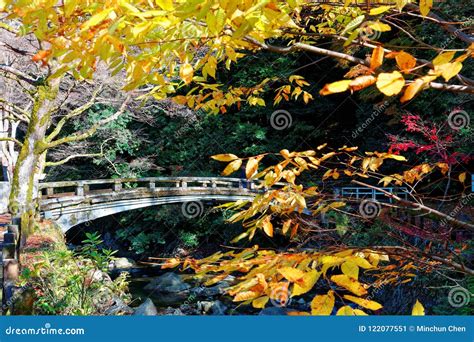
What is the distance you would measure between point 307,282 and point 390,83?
1.53 ft

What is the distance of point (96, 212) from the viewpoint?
1016 centimetres

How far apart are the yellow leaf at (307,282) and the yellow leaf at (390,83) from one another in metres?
0.44

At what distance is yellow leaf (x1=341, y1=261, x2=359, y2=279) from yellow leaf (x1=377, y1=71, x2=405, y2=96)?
0.44 metres

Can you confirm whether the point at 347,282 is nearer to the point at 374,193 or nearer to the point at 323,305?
the point at 323,305

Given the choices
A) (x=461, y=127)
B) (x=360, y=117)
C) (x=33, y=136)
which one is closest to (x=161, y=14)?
(x=33, y=136)

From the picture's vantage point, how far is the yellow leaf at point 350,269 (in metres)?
0.96

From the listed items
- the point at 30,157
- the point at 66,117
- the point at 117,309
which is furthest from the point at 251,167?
the point at 66,117

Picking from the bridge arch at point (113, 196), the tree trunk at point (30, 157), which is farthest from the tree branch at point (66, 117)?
the bridge arch at point (113, 196)

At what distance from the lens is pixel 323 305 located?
94 cm

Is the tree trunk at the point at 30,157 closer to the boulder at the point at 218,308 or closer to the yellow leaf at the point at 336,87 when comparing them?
the boulder at the point at 218,308
